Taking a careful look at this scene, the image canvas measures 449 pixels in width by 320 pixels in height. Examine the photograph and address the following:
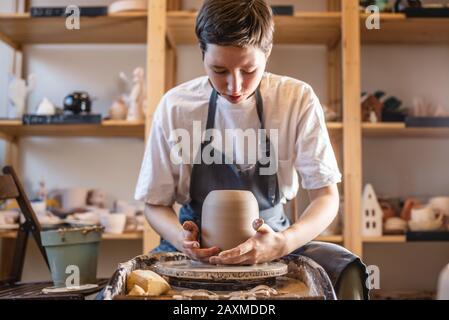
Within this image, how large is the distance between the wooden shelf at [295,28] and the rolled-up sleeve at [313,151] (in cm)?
69

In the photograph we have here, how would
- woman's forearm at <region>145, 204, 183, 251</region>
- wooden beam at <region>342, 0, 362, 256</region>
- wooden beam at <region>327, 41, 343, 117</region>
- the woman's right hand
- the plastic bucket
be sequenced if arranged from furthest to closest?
wooden beam at <region>327, 41, 343, 117</region> < wooden beam at <region>342, 0, 362, 256</region> < the plastic bucket < woman's forearm at <region>145, 204, 183, 251</region> < the woman's right hand

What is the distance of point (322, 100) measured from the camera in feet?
5.60

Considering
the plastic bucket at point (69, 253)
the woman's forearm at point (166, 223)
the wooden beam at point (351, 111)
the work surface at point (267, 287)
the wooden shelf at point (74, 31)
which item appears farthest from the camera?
the wooden shelf at point (74, 31)

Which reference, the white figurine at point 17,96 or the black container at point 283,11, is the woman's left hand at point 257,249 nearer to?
the black container at point 283,11

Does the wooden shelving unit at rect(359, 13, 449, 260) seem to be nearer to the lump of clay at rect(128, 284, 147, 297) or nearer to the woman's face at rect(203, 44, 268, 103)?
the woman's face at rect(203, 44, 268, 103)

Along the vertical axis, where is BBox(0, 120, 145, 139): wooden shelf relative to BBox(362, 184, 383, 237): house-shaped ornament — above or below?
above

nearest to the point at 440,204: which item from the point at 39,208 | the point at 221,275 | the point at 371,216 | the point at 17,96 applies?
the point at 371,216

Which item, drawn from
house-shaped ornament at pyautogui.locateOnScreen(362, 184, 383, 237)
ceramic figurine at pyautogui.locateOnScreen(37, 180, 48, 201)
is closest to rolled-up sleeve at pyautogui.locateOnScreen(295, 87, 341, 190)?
house-shaped ornament at pyautogui.locateOnScreen(362, 184, 383, 237)

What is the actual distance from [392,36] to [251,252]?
4.03 ft

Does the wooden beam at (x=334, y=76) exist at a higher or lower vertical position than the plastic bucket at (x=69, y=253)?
higher

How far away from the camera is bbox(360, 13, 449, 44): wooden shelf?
1.50 metres

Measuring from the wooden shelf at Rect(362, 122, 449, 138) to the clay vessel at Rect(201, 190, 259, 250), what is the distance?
856 millimetres

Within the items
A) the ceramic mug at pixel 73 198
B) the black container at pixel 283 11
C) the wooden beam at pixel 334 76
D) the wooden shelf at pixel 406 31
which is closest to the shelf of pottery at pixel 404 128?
the wooden shelf at pixel 406 31

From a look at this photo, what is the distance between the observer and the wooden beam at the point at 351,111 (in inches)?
57.3
